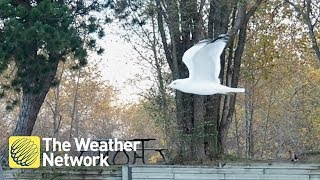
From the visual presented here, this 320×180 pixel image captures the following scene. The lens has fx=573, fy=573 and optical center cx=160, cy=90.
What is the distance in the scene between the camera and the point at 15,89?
8.63 metres

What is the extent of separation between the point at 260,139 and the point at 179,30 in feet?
28.8

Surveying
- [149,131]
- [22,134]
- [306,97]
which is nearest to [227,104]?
[22,134]

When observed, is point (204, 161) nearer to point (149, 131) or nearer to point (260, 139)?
point (260, 139)

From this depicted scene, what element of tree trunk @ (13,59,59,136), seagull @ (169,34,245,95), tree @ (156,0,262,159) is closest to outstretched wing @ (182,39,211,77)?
seagull @ (169,34,245,95)

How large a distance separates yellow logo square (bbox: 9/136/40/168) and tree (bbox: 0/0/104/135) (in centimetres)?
59

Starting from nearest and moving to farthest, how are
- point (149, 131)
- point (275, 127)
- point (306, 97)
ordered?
point (306, 97), point (275, 127), point (149, 131)

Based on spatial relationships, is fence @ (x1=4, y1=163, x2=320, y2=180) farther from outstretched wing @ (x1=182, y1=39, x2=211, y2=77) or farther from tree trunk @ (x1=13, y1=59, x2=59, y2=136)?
outstretched wing @ (x1=182, y1=39, x2=211, y2=77)

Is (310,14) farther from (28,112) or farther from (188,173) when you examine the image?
(28,112)

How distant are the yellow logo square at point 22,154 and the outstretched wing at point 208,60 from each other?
149 inches

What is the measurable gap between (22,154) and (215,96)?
328 centimetres

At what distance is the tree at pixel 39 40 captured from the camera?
7262 millimetres

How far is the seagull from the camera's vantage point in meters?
5.25

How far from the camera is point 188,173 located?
8.04 meters

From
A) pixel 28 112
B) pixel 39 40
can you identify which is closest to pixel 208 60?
pixel 39 40
